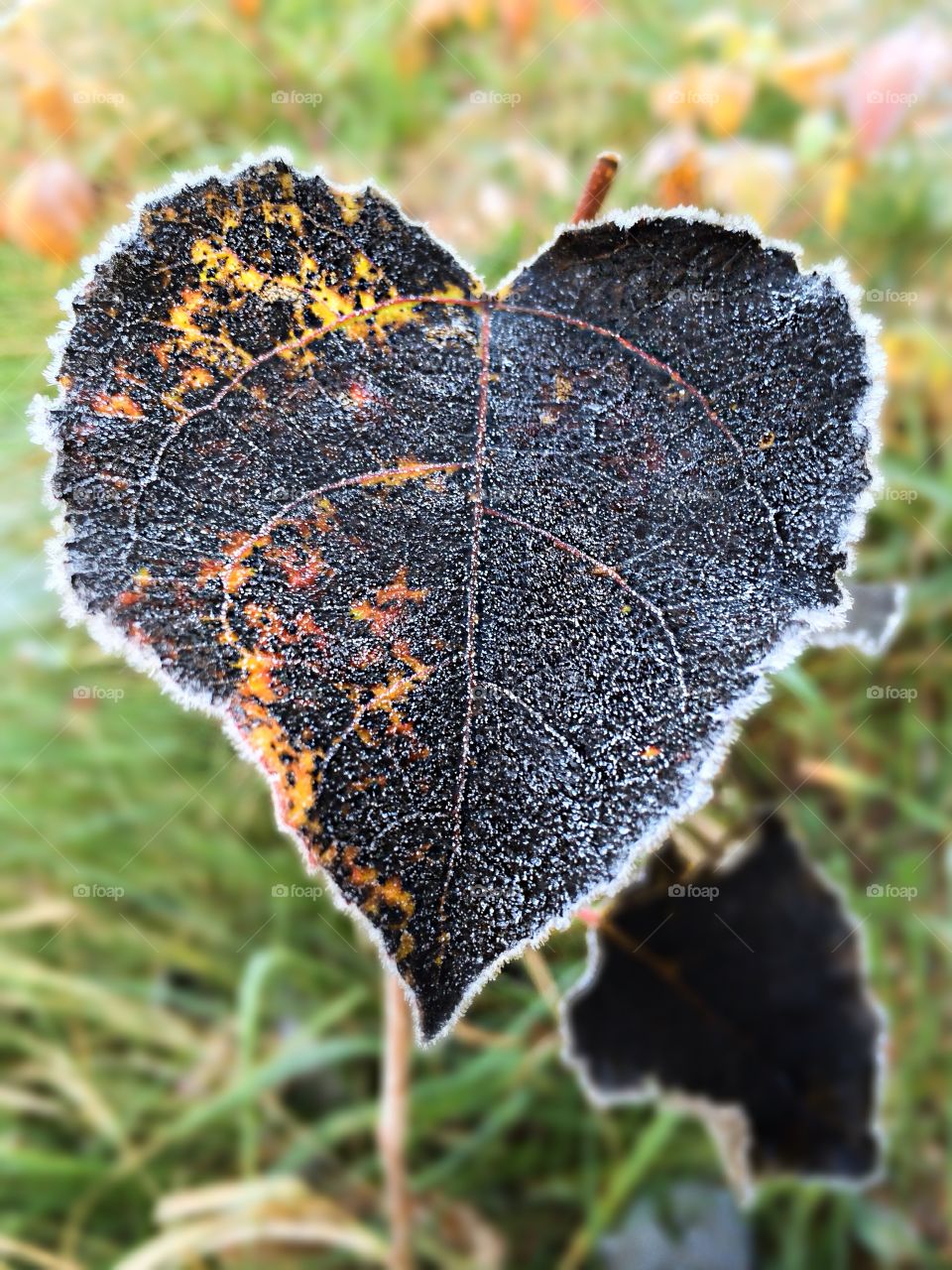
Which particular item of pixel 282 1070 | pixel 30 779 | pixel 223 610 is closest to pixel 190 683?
pixel 223 610

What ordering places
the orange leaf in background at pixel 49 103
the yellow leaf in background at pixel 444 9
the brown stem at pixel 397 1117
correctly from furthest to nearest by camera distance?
the yellow leaf in background at pixel 444 9
the orange leaf in background at pixel 49 103
the brown stem at pixel 397 1117

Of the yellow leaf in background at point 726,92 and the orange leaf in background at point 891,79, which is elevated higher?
the yellow leaf in background at point 726,92

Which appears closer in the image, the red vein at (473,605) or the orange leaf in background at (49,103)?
the red vein at (473,605)

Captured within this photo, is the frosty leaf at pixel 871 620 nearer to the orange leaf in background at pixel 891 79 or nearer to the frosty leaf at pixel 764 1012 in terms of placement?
the frosty leaf at pixel 764 1012

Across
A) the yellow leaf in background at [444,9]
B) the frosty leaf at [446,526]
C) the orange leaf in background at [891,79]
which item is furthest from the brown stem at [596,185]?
the yellow leaf in background at [444,9]

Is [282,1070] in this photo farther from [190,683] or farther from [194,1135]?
[190,683]

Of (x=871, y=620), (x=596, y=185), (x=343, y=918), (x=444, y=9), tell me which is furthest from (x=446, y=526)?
(x=444, y=9)

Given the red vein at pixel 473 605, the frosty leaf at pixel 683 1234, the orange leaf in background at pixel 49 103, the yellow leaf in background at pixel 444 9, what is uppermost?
the yellow leaf in background at pixel 444 9
